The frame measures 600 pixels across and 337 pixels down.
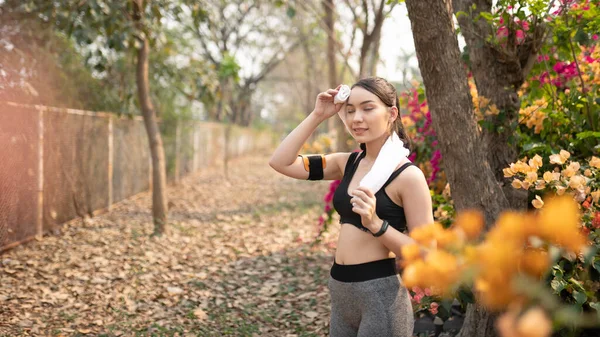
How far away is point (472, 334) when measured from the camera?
9.47 ft

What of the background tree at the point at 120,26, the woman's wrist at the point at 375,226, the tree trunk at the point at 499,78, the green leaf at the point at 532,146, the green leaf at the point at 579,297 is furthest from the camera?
the background tree at the point at 120,26

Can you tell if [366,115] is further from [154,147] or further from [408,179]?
[154,147]

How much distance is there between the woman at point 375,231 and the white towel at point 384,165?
47 mm

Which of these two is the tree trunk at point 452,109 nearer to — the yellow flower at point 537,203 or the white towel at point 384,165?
the yellow flower at point 537,203

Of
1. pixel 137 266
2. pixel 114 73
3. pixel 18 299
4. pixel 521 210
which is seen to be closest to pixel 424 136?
pixel 521 210

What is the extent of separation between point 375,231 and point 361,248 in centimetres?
21

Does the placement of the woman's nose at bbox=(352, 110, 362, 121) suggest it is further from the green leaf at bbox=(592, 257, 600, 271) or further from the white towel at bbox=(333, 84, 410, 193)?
the green leaf at bbox=(592, 257, 600, 271)

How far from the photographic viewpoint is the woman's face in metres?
2.13

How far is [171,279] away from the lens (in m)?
5.31

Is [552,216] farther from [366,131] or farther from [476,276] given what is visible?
[366,131]

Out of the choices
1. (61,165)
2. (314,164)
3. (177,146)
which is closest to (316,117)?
(314,164)

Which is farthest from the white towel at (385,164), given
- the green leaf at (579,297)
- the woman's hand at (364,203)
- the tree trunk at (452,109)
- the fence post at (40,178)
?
the fence post at (40,178)

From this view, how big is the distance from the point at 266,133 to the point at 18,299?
143 ft

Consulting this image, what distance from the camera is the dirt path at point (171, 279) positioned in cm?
411
